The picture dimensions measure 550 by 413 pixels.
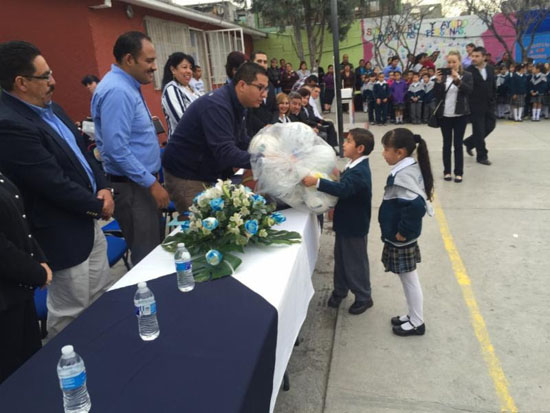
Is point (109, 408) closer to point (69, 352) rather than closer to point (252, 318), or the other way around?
point (69, 352)

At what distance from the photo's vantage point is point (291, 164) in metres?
3.00

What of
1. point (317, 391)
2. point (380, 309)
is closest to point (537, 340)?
→ point (380, 309)

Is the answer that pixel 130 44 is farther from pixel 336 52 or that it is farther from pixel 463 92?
pixel 336 52

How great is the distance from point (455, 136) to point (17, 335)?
6060mm

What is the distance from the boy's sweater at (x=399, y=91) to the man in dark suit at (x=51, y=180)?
12.1m

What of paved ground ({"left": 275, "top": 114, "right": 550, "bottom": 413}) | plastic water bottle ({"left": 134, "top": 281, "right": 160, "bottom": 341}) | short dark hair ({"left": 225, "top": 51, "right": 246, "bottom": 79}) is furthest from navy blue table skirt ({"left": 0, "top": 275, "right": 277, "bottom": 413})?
short dark hair ({"left": 225, "top": 51, "right": 246, "bottom": 79})

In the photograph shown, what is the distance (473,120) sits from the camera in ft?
23.0

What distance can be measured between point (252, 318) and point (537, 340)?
84.9 inches

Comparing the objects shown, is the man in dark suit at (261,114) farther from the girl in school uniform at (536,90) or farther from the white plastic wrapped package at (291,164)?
the girl in school uniform at (536,90)

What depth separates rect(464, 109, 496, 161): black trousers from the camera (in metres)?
6.99

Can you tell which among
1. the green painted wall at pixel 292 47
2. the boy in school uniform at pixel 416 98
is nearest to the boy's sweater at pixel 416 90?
the boy in school uniform at pixel 416 98

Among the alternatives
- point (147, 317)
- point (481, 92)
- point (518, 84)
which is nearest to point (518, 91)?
point (518, 84)

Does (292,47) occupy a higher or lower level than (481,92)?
higher

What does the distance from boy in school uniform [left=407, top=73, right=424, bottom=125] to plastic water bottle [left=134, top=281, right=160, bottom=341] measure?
41.3ft
